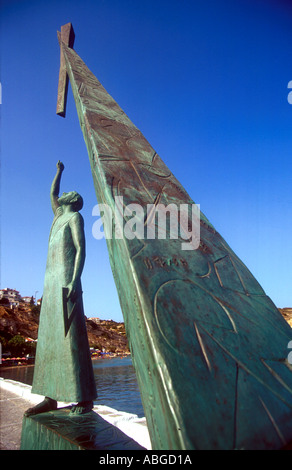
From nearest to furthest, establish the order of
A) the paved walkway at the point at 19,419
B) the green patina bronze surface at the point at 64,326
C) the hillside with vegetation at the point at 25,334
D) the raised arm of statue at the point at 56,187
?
the green patina bronze surface at the point at 64,326
the paved walkway at the point at 19,419
the raised arm of statue at the point at 56,187
the hillside with vegetation at the point at 25,334

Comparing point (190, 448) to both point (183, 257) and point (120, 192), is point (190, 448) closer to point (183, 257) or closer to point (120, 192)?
point (183, 257)

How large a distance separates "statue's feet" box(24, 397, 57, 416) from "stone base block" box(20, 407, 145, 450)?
0.04m

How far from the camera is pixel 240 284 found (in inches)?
69.7

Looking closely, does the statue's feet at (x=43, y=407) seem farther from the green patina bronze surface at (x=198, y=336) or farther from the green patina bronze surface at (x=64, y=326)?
the green patina bronze surface at (x=198, y=336)

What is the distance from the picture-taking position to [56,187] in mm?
3018

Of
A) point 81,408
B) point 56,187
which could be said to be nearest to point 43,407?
point 81,408

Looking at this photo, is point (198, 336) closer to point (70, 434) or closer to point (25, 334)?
point (70, 434)

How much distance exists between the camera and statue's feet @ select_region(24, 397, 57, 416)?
83.5 inches

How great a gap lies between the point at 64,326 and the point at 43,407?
637mm

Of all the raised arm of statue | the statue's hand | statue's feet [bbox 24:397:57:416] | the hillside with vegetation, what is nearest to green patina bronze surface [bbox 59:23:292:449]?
the raised arm of statue

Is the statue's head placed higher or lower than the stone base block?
higher

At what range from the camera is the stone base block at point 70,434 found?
1.64 meters

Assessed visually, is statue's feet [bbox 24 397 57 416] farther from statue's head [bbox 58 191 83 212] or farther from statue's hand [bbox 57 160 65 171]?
statue's hand [bbox 57 160 65 171]

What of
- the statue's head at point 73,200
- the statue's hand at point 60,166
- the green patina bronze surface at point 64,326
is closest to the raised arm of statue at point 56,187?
the statue's hand at point 60,166
